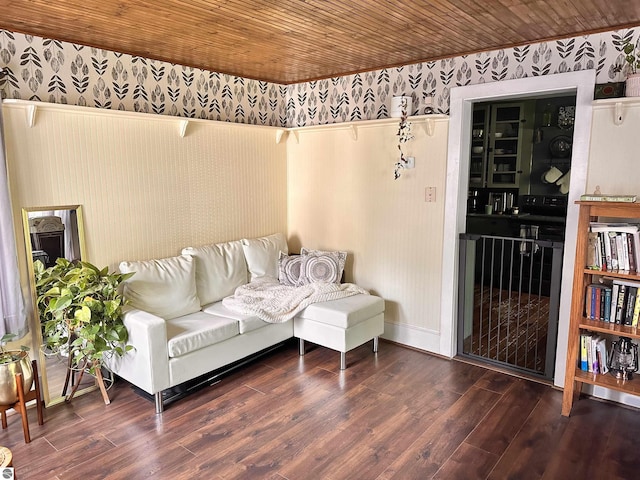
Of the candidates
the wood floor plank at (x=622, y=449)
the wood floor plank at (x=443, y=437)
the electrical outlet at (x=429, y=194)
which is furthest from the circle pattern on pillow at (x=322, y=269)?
the wood floor plank at (x=622, y=449)

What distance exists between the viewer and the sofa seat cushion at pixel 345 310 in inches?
135

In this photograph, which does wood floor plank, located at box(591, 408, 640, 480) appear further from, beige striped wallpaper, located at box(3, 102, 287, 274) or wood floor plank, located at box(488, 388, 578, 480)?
beige striped wallpaper, located at box(3, 102, 287, 274)

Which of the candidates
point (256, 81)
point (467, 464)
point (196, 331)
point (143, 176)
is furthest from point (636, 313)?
point (256, 81)

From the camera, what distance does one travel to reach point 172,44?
312cm

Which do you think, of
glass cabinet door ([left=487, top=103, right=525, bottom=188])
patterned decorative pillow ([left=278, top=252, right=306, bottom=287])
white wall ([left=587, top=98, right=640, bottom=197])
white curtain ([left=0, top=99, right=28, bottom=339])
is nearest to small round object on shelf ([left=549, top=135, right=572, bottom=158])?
glass cabinet door ([left=487, top=103, right=525, bottom=188])

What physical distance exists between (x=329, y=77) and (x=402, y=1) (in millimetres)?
1950

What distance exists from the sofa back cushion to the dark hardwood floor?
71 cm

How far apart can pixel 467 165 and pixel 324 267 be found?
149cm

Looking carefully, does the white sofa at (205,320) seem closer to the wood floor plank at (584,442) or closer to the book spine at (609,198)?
the wood floor plank at (584,442)

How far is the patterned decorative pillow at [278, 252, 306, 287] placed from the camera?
4.02m

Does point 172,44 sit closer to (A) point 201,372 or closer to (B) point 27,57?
(B) point 27,57

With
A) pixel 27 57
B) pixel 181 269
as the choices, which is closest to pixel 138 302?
pixel 181 269

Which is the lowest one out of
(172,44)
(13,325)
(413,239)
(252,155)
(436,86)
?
(13,325)

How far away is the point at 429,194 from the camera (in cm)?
367
